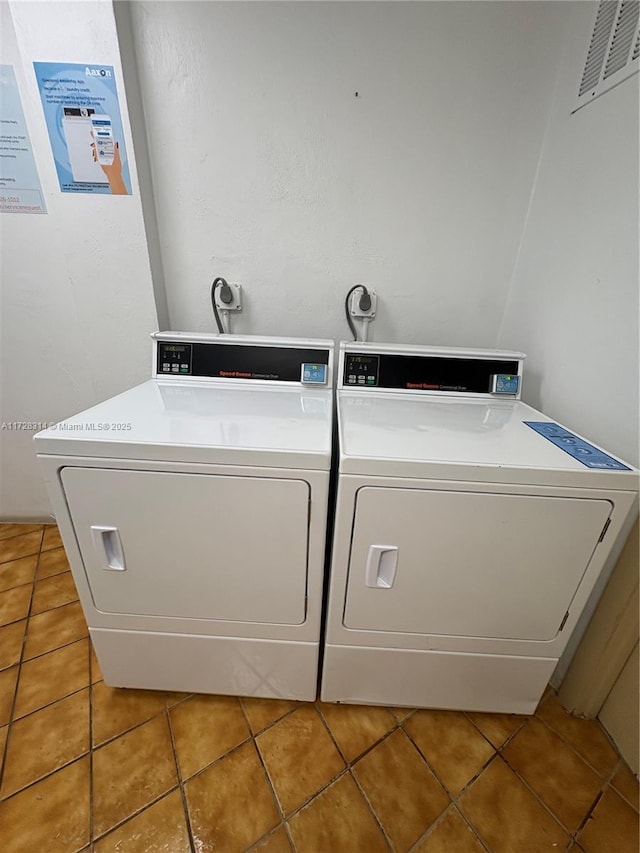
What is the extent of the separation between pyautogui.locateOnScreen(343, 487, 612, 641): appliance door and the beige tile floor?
1.27 feet

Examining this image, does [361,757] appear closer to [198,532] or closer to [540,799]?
[540,799]

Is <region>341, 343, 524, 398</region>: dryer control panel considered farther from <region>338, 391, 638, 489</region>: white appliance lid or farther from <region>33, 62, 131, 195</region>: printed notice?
<region>33, 62, 131, 195</region>: printed notice

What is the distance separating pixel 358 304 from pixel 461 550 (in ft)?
3.65

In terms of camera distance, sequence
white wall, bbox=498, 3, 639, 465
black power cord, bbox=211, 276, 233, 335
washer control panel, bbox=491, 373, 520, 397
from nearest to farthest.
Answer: white wall, bbox=498, 3, 639, 465
washer control panel, bbox=491, 373, 520, 397
black power cord, bbox=211, 276, 233, 335

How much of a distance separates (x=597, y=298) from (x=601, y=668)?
43.8 inches

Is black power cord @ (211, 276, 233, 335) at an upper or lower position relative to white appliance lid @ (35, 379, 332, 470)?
upper

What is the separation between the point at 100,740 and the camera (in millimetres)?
967

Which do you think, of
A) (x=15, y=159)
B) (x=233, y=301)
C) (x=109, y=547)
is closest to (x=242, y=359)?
(x=233, y=301)

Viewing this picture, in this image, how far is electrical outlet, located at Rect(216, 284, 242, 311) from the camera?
1.51 m

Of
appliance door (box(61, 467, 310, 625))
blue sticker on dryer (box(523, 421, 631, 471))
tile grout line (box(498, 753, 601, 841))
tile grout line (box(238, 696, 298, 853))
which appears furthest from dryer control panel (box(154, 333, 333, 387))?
tile grout line (box(498, 753, 601, 841))

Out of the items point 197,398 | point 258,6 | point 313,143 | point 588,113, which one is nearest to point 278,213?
point 313,143

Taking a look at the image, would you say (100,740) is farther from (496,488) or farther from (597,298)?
(597,298)

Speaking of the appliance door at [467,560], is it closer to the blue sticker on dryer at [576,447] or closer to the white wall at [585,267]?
the blue sticker on dryer at [576,447]

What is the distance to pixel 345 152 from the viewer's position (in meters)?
1.33
